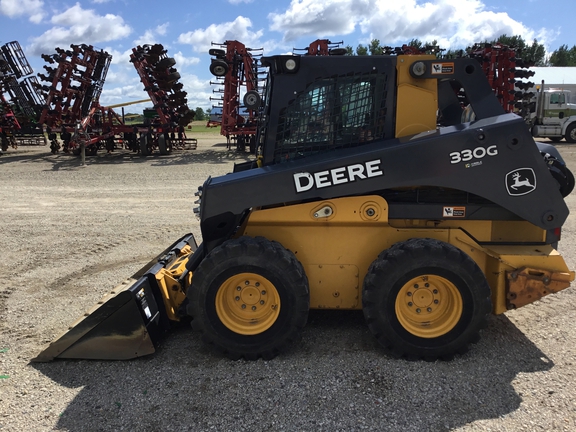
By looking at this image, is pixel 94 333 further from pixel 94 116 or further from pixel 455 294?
pixel 94 116

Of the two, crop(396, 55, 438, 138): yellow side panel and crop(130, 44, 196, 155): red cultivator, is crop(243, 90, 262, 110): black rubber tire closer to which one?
crop(396, 55, 438, 138): yellow side panel

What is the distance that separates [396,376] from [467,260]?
1082 millimetres

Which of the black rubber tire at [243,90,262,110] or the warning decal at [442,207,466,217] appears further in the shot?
the black rubber tire at [243,90,262,110]

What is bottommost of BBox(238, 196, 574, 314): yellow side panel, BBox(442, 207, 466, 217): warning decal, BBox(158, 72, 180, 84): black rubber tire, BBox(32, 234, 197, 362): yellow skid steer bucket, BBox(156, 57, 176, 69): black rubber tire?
BBox(32, 234, 197, 362): yellow skid steer bucket

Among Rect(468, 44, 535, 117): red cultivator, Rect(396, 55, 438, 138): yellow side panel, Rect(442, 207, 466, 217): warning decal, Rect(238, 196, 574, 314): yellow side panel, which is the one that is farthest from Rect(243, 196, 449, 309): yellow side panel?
Rect(468, 44, 535, 117): red cultivator

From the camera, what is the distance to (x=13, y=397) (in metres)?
3.50

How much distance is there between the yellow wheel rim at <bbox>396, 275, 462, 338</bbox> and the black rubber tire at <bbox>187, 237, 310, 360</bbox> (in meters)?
0.83

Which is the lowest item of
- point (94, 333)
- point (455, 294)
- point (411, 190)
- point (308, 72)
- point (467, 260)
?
point (94, 333)

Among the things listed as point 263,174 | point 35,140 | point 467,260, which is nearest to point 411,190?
point 467,260

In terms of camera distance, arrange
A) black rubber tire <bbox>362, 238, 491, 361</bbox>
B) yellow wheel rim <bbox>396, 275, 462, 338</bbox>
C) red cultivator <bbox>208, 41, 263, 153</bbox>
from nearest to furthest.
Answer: black rubber tire <bbox>362, 238, 491, 361</bbox>, yellow wheel rim <bbox>396, 275, 462, 338</bbox>, red cultivator <bbox>208, 41, 263, 153</bbox>

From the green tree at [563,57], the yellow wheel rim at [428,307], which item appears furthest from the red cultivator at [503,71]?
the green tree at [563,57]

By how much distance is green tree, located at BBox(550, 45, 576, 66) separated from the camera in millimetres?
66938

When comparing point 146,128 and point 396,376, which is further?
point 146,128

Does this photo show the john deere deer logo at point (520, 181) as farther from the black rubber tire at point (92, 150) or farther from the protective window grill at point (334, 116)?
the black rubber tire at point (92, 150)
